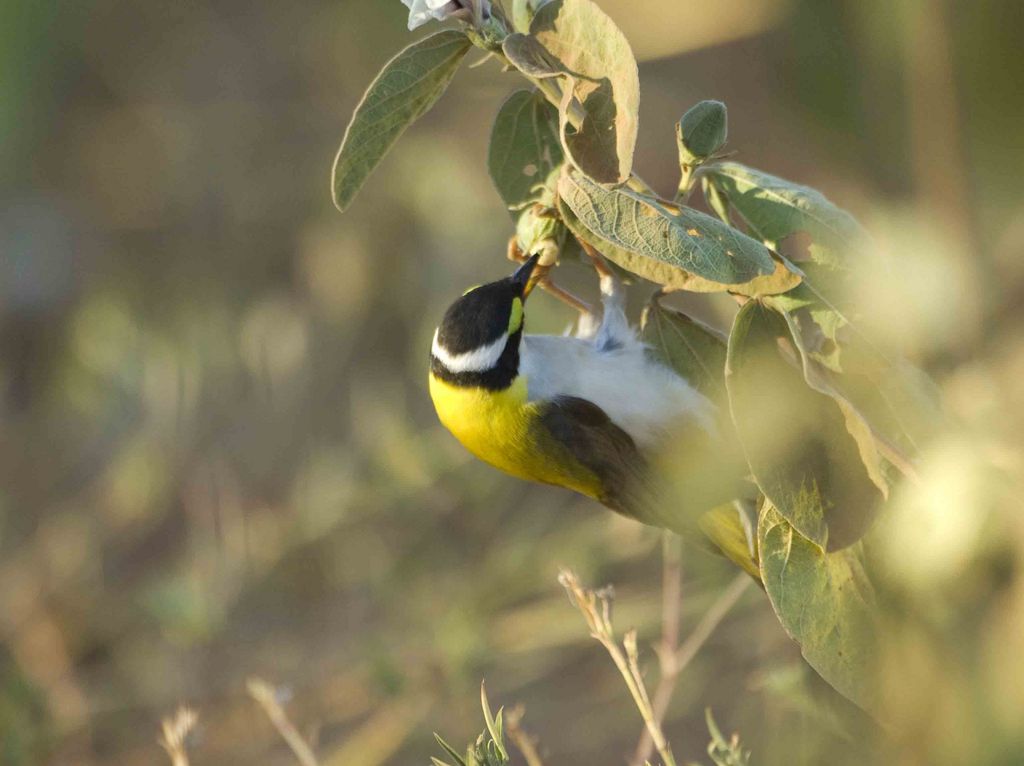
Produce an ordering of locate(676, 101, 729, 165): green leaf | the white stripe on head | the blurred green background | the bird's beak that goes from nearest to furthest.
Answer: locate(676, 101, 729, 165): green leaf
the bird's beak
the white stripe on head
the blurred green background

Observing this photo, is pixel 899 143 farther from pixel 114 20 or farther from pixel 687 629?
pixel 114 20

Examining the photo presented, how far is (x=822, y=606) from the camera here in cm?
164

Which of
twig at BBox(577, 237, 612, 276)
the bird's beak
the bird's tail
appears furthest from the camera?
the bird's tail

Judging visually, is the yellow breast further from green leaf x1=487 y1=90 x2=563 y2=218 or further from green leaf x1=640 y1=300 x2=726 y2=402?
green leaf x1=487 y1=90 x2=563 y2=218

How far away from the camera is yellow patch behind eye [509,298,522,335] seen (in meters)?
2.28

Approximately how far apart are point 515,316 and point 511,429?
0.27 metres

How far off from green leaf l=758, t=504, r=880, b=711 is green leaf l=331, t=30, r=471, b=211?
2.24 ft

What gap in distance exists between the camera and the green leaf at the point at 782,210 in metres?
1.63

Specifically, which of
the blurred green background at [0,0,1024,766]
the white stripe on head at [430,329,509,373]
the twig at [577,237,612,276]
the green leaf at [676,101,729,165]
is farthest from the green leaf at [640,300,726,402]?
the blurred green background at [0,0,1024,766]

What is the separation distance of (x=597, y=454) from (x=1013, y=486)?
912 millimetres

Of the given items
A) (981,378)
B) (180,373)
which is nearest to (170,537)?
(180,373)

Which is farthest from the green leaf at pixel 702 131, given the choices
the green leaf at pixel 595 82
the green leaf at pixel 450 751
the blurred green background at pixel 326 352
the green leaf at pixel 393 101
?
the blurred green background at pixel 326 352

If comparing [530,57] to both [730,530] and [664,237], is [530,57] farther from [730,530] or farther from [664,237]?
[730,530]

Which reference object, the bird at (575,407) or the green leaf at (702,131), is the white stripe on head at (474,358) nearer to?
the bird at (575,407)
